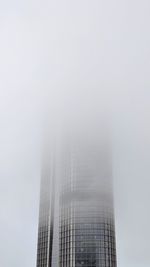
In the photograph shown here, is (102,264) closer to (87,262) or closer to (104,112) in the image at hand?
(87,262)

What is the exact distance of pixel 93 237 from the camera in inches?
7790

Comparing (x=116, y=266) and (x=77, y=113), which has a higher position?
(x=77, y=113)

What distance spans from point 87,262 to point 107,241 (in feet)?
51.0

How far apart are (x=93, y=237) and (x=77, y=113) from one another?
62999 millimetres

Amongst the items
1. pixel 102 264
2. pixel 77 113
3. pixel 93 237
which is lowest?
pixel 102 264

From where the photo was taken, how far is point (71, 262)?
639ft

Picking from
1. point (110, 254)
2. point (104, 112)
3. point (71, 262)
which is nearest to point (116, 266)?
point (110, 254)

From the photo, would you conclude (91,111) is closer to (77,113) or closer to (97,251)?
(77,113)

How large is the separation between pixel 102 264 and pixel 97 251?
671 centimetres

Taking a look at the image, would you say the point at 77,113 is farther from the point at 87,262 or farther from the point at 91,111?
the point at 87,262

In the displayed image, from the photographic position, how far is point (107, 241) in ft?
651

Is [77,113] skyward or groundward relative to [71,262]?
skyward

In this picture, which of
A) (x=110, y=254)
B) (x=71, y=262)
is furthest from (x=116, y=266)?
(x=71, y=262)

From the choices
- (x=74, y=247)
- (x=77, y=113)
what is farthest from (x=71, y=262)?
(x=77, y=113)
